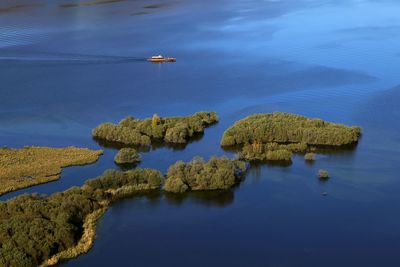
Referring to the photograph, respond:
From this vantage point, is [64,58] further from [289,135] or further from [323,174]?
[323,174]

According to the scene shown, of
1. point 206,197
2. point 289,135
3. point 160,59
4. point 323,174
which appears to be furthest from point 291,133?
point 160,59

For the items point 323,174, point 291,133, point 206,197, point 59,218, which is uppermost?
point 291,133

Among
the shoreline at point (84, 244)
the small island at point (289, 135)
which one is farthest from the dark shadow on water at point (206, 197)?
the small island at point (289, 135)

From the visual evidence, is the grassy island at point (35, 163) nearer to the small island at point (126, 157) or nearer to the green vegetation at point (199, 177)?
the small island at point (126, 157)

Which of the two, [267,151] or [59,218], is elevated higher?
[267,151]

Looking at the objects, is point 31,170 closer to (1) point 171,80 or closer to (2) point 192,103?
(2) point 192,103
